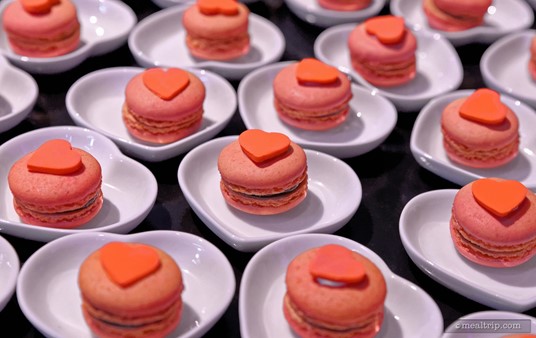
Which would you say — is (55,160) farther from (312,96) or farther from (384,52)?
(384,52)

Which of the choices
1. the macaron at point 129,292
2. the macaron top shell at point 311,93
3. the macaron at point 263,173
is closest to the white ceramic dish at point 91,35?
the macaron top shell at point 311,93

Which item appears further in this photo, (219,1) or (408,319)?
(219,1)

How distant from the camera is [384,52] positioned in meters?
3.39

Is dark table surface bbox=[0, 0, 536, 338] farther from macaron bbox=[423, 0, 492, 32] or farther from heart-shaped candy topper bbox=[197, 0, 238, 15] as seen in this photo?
heart-shaped candy topper bbox=[197, 0, 238, 15]

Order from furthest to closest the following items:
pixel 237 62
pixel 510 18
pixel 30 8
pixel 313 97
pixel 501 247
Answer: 1. pixel 510 18
2. pixel 237 62
3. pixel 30 8
4. pixel 313 97
5. pixel 501 247

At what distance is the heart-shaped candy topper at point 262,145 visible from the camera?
104 inches

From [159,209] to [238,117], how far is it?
2.47 feet

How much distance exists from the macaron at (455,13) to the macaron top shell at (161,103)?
164 cm

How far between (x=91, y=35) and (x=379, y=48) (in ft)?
5.30

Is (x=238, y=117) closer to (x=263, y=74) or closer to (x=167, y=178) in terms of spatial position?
(x=263, y=74)

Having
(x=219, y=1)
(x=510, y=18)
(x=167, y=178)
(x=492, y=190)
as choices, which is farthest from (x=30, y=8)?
(x=510, y=18)

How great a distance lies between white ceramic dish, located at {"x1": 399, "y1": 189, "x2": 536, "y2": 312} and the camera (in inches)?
94.4

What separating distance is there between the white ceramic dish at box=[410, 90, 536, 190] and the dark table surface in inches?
4.1

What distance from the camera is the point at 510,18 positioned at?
13.8 ft
